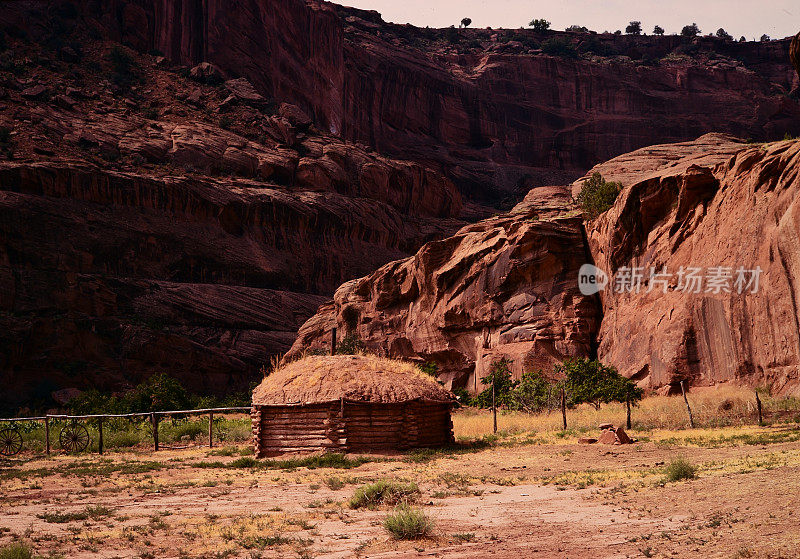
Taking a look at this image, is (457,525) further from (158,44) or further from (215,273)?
(158,44)

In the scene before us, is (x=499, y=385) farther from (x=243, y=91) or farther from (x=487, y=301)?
(x=243, y=91)

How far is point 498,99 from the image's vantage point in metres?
127

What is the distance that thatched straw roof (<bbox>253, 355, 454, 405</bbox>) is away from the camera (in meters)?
23.1

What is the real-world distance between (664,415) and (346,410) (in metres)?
11.7

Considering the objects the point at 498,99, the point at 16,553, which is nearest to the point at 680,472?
the point at 16,553

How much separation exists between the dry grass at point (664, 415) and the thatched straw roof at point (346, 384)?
16.5ft

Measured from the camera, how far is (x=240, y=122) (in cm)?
9062

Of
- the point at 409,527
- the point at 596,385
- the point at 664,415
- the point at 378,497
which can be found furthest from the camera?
the point at 596,385

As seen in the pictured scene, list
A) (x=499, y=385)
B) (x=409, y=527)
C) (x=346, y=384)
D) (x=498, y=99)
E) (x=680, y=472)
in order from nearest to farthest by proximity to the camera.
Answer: (x=409, y=527), (x=680, y=472), (x=346, y=384), (x=499, y=385), (x=498, y=99)

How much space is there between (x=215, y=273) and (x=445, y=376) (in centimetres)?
3254

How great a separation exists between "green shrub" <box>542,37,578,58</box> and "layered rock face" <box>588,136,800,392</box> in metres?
106

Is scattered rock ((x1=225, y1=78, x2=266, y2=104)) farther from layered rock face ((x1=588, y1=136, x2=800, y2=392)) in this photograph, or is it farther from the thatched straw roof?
the thatched straw roof

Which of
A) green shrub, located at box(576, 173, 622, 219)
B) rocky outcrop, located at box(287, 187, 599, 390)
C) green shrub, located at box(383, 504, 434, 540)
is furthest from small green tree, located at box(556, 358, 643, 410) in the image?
green shrub, located at box(383, 504, 434, 540)

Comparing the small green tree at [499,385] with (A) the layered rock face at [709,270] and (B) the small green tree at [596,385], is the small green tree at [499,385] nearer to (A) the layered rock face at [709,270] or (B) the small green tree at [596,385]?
(B) the small green tree at [596,385]
